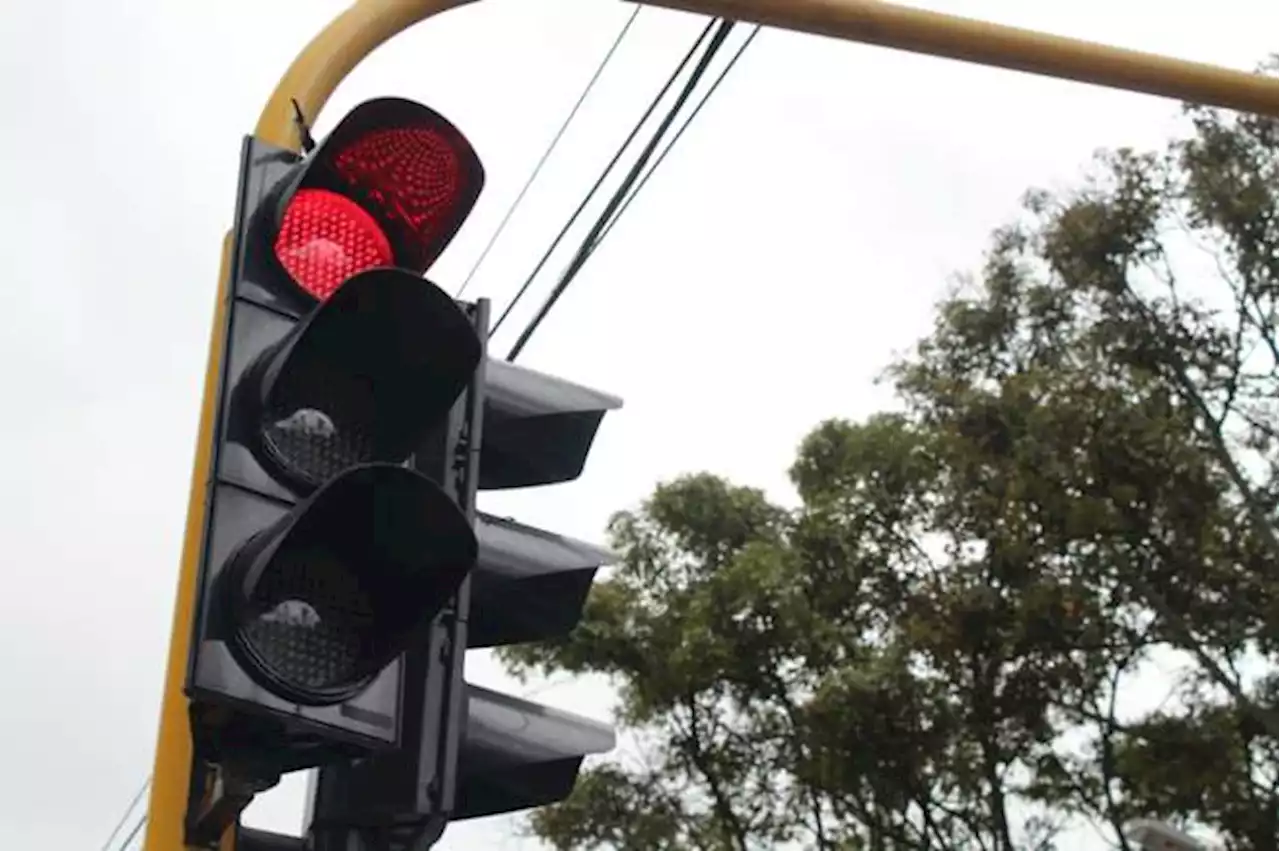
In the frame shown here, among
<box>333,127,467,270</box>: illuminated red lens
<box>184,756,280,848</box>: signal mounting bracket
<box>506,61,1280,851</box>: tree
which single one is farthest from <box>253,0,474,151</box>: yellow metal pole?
<box>506,61,1280,851</box>: tree

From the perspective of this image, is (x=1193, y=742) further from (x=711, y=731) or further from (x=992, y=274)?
(x=711, y=731)

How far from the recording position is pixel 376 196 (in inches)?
95.1

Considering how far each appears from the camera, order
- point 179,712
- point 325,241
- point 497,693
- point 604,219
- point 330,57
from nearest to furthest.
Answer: point 179,712 → point 325,241 → point 497,693 → point 330,57 → point 604,219

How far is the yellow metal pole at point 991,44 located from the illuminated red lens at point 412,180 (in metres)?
0.83

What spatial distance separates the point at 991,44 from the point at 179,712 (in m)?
1.88

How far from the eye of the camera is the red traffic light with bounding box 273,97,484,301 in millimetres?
2330

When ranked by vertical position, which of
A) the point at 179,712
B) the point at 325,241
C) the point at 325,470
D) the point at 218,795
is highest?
the point at 325,241

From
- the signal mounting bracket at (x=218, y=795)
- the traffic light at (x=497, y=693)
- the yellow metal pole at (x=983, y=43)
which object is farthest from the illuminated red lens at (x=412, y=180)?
the signal mounting bracket at (x=218, y=795)

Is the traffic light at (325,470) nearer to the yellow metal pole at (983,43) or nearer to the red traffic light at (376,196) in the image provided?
the red traffic light at (376,196)

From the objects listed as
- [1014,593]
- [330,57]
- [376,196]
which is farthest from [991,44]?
[1014,593]

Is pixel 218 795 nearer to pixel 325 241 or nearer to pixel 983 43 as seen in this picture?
pixel 325 241

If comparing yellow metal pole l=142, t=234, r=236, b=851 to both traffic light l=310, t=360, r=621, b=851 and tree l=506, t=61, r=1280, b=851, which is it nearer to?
traffic light l=310, t=360, r=621, b=851

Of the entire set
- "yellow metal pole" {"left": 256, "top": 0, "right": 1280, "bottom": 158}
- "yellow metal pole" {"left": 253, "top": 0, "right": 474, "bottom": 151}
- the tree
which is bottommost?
"yellow metal pole" {"left": 253, "top": 0, "right": 474, "bottom": 151}

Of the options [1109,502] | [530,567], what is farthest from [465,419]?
[1109,502]
